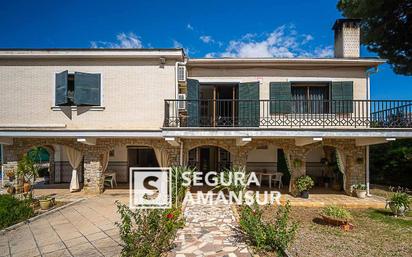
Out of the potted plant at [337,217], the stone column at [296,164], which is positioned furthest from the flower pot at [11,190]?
the potted plant at [337,217]

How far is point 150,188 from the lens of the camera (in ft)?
46.2

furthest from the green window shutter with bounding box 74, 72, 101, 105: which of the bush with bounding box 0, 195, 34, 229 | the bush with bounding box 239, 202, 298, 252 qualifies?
the bush with bounding box 239, 202, 298, 252

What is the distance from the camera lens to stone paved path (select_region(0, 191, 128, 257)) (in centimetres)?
595

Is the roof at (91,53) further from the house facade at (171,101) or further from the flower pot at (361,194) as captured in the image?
the flower pot at (361,194)

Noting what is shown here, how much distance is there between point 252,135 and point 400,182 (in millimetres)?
11433

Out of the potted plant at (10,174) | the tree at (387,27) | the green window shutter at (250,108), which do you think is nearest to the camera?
the tree at (387,27)

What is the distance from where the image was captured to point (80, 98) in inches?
446

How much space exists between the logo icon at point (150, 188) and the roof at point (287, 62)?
5.52 m

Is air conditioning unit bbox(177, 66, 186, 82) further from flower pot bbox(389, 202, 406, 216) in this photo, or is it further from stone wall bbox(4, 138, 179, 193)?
flower pot bbox(389, 202, 406, 216)

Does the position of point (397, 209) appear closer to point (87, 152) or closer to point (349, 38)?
point (349, 38)

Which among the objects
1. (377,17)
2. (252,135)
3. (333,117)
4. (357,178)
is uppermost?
(377,17)

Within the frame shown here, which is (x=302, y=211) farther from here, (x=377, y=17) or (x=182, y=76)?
(x=377, y=17)

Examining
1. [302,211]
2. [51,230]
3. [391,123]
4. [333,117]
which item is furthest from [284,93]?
[51,230]

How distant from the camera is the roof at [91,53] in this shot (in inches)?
448
